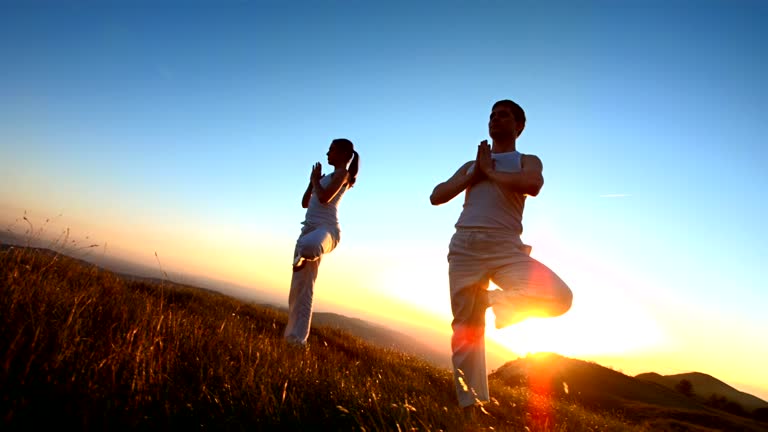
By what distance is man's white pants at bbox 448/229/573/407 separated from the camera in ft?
11.4

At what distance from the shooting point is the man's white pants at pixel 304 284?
6180 millimetres

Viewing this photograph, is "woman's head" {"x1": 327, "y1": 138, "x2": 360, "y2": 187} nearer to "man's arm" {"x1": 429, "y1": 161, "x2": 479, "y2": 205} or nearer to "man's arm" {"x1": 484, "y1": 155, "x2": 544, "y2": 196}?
"man's arm" {"x1": 429, "y1": 161, "x2": 479, "y2": 205}

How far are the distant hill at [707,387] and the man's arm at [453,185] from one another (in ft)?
95.5

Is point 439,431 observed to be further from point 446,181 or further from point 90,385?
point 446,181

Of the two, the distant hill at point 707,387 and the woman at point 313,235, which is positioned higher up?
the woman at point 313,235

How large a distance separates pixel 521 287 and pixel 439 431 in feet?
5.49

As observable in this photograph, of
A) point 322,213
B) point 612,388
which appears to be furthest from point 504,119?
point 612,388

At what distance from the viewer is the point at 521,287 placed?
330cm

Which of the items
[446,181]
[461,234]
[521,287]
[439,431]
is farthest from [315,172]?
[439,431]

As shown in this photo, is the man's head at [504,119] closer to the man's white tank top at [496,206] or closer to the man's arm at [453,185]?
the man's white tank top at [496,206]

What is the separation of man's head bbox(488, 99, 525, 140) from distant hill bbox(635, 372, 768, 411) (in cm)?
2895

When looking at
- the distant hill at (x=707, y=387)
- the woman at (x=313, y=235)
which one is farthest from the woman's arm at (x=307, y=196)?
the distant hill at (x=707, y=387)

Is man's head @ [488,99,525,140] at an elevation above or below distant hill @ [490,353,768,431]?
above

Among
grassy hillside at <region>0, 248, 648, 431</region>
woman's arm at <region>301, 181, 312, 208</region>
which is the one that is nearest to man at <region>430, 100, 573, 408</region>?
grassy hillside at <region>0, 248, 648, 431</region>
